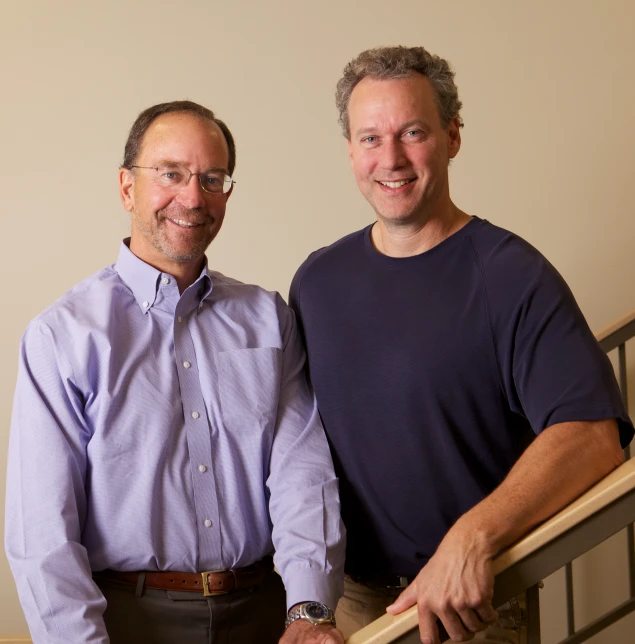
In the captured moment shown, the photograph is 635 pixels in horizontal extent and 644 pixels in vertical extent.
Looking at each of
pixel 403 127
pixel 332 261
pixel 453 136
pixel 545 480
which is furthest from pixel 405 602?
pixel 453 136

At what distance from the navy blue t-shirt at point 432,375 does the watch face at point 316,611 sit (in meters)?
0.25

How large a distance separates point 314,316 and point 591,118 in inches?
76.6

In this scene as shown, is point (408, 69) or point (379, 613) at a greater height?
point (408, 69)

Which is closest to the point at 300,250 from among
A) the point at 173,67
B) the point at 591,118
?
the point at 173,67

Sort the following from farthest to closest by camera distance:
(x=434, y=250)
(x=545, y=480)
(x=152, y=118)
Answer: (x=152, y=118), (x=434, y=250), (x=545, y=480)

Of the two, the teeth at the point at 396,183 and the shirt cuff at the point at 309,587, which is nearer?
the shirt cuff at the point at 309,587

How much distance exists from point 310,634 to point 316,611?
82 mm

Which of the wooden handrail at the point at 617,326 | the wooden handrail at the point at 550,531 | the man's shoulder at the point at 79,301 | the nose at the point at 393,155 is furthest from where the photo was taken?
the wooden handrail at the point at 617,326

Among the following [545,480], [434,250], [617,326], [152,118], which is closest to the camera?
[545,480]

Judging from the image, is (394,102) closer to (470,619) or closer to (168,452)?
(168,452)

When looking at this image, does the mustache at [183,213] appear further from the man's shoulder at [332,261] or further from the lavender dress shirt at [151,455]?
the man's shoulder at [332,261]

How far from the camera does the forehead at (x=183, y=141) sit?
203 centimetres

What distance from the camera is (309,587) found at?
187cm

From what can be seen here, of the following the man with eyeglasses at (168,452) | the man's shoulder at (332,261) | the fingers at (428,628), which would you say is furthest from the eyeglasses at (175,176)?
the fingers at (428,628)
